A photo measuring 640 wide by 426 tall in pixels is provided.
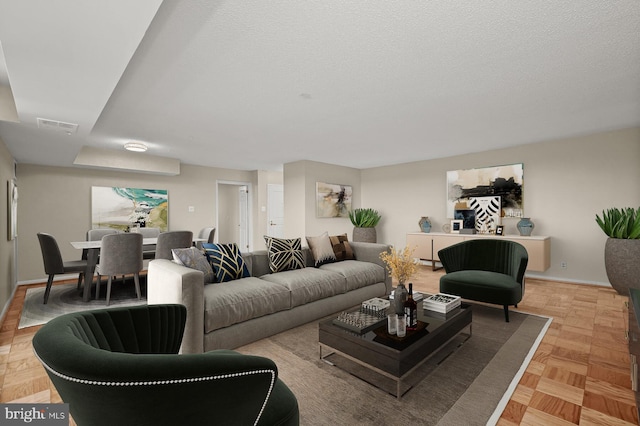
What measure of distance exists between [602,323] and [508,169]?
316 centimetres

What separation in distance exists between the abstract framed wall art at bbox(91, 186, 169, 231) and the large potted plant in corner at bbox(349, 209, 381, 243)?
14.1 feet

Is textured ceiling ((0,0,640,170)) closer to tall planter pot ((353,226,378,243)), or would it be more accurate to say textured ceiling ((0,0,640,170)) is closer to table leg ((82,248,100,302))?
table leg ((82,248,100,302))

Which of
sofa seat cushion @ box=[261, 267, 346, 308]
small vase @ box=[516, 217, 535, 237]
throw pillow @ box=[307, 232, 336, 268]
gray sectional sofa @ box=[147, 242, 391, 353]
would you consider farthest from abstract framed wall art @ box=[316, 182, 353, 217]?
small vase @ box=[516, 217, 535, 237]

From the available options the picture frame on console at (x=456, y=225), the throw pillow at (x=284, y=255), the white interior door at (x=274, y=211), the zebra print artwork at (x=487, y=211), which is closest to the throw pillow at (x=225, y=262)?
the throw pillow at (x=284, y=255)

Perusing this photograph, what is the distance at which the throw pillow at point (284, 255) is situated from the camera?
3.47 m

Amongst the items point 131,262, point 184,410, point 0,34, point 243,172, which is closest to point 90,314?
point 184,410

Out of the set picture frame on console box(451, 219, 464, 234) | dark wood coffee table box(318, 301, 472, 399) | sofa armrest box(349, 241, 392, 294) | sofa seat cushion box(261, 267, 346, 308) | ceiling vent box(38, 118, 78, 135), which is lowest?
dark wood coffee table box(318, 301, 472, 399)

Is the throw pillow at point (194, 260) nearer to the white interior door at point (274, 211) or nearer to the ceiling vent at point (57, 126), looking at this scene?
the ceiling vent at point (57, 126)

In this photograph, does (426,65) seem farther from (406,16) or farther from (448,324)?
(448,324)

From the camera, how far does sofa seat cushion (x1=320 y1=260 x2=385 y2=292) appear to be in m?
3.50

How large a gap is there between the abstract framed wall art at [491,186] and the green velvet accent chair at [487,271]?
223cm

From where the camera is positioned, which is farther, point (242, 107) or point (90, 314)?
point (242, 107)

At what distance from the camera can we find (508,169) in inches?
218

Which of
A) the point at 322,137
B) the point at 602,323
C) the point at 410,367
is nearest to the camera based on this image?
the point at 410,367
